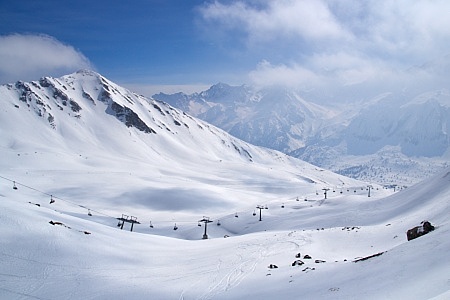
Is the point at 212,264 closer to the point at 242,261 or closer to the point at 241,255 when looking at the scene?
the point at 242,261

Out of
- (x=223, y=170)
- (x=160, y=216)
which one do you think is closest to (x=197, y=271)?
(x=160, y=216)

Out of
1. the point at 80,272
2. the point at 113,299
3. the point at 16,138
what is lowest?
the point at 113,299

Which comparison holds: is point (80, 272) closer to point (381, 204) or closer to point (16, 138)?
point (381, 204)

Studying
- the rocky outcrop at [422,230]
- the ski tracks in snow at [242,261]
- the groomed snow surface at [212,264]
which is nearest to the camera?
the groomed snow surface at [212,264]

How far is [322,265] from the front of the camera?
20.0 metres

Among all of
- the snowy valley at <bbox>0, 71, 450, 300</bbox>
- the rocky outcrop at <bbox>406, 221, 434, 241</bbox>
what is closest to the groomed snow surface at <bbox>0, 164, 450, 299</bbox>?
the snowy valley at <bbox>0, 71, 450, 300</bbox>

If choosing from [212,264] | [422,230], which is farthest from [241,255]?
[422,230]

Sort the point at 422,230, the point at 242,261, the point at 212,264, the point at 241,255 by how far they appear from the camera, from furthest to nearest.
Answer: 1. the point at 241,255
2. the point at 242,261
3. the point at 212,264
4. the point at 422,230

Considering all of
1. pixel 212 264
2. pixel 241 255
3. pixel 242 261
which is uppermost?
pixel 241 255

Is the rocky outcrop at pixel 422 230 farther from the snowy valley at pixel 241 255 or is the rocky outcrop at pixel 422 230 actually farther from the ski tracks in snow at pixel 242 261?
the ski tracks in snow at pixel 242 261

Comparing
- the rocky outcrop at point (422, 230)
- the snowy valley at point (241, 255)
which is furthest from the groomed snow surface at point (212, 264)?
the rocky outcrop at point (422, 230)

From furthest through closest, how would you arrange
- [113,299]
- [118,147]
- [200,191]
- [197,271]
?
[118,147]
[200,191]
[197,271]
[113,299]

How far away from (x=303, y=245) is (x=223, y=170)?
16195cm

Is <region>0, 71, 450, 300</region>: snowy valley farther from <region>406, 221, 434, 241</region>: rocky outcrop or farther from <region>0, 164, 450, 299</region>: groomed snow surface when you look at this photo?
<region>406, 221, 434, 241</region>: rocky outcrop
